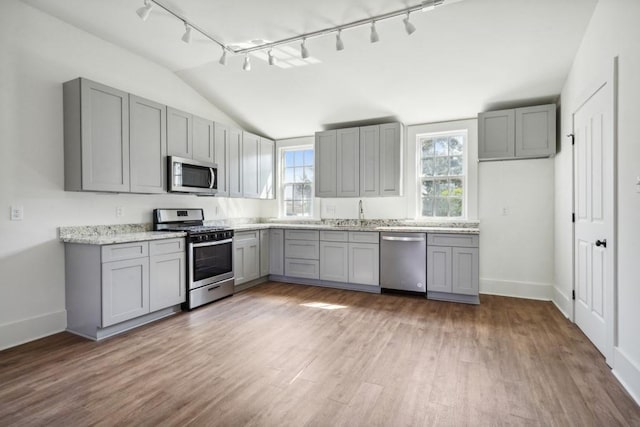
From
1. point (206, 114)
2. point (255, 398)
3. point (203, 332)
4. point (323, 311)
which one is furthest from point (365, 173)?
point (255, 398)

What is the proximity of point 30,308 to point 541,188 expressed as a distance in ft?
18.9

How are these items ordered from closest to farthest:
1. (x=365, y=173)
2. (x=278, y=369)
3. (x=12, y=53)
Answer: (x=278, y=369), (x=12, y=53), (x=365, y=173)

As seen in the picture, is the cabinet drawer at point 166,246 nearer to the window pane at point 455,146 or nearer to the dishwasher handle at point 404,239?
the dishwasher handle at point 404,239

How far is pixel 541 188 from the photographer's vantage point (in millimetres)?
4137

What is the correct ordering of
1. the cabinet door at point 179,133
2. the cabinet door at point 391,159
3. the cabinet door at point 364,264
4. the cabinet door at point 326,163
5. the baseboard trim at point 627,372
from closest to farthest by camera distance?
the baseboard trim at point 627,372 → the cabinet door at point 179,133 → the cabinet door at point 364,264 → the cabinet door at point 391,159 → the cabinet door at point 326,163

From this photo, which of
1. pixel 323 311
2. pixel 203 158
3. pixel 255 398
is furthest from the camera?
pixel 203 158

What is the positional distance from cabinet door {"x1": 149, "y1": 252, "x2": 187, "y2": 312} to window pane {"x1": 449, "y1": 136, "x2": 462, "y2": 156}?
12.7 ft

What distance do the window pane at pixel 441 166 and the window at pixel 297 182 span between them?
2057 mm

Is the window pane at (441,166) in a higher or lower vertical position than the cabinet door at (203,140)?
lower

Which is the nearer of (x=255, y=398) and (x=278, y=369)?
(x=255, y=398)

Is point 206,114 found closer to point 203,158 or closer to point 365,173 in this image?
point 203,158

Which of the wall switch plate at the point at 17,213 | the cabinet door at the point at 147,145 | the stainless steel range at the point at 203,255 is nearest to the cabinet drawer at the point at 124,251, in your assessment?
the stainless steel range at the point at 203,255

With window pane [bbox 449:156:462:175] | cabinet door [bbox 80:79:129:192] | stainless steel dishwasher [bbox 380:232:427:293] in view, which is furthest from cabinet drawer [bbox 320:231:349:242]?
cabinet door [bbox 80:79:129:192]

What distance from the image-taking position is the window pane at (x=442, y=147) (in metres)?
4.68
